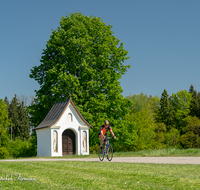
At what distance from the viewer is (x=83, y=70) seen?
3372cm

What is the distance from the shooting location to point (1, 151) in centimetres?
5759

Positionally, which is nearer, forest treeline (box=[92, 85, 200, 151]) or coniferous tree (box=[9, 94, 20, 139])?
forest treeline (box=[92, 85, 200, 151])

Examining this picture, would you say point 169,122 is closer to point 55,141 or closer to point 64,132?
point 64,132

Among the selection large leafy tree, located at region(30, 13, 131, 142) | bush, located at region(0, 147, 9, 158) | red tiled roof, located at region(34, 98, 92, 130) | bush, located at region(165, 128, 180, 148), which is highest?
large leafy tree, located at region(30, 13, 131, 142)

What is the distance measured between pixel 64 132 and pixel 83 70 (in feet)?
25.0

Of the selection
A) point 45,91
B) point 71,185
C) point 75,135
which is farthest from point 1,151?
point 71,185

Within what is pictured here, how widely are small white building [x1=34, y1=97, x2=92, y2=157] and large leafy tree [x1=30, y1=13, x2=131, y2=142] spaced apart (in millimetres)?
1979

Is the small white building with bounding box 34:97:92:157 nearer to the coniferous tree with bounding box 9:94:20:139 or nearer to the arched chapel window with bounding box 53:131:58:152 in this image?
the arched chapel window with bounding box 53:131:58:152

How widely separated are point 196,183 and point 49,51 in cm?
3216

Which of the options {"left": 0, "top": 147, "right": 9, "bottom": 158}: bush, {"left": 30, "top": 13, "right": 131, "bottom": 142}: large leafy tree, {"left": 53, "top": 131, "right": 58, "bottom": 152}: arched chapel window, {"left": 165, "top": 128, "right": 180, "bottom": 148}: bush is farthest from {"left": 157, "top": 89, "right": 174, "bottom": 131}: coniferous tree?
{"left": 53, "top": 131, "right": 58, "bottom": 152}: arched chapel window

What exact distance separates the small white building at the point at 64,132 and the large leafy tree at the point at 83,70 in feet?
6.49

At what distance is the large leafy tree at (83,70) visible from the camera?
33531mm

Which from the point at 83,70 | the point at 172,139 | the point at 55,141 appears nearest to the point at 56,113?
the point at 55,141

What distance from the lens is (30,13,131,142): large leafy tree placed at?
33531mm
